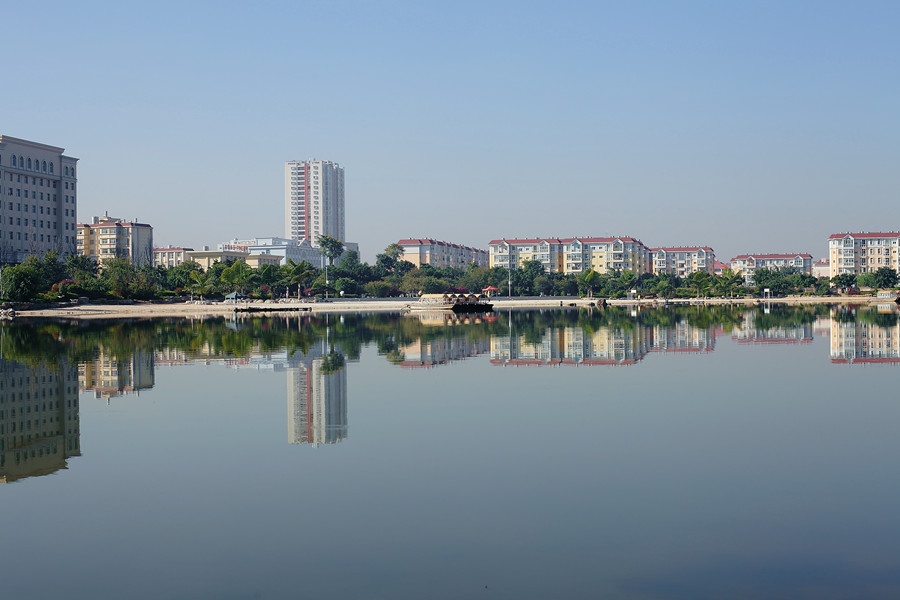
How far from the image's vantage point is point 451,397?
51.1 feet

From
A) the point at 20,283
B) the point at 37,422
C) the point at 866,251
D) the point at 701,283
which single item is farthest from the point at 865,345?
the point at 866,251

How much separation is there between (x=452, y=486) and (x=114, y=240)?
415ft

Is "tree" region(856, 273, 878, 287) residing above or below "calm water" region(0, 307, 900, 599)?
above

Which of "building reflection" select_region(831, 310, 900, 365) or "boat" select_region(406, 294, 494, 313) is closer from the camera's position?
"building reflection" select_region(831, 310, 900, 365)

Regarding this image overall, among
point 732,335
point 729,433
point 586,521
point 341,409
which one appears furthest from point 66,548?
point 732,335

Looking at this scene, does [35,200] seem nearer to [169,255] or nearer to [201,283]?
[201,283]

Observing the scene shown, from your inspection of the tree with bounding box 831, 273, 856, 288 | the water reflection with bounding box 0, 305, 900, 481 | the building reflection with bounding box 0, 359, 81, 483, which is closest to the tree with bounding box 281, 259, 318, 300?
the water reflection with bounding box 0, 305, 900, 481

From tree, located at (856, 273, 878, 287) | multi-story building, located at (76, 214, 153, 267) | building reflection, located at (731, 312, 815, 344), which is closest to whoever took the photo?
building reflection, located at (731, 312, 815, 344)

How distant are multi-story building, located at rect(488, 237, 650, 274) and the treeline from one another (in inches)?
265

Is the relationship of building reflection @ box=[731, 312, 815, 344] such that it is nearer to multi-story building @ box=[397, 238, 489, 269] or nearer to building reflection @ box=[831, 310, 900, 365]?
building reflection @ box=[831, 310, 900, 365]

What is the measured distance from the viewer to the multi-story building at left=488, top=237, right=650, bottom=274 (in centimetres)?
14125

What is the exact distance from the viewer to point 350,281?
105 m

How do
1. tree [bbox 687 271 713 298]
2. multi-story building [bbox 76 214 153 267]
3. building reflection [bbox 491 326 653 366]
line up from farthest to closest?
multi-story building [bbox 76 214 153 267]
tree [bbox 687 271 713 298]
building reflection [bbox 491 326 653 366]

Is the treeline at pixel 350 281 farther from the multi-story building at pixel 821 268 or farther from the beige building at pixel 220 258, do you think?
the multi-story building at pixel 821 268
